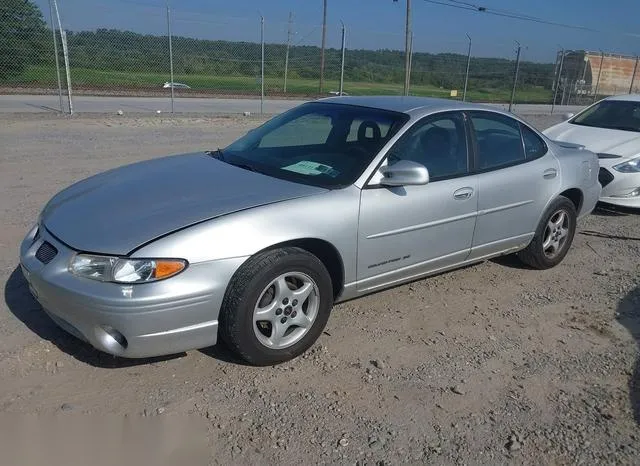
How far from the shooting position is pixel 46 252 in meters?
3.19

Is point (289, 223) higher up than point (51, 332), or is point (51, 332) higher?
point (289, 223)

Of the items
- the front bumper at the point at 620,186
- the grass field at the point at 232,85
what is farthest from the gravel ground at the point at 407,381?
the grass field at the point at 232,85

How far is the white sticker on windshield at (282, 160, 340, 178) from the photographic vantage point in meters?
3.75

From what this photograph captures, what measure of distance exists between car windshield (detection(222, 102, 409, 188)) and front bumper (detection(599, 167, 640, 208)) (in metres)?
4.12

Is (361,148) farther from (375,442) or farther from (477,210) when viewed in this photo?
(375,442)

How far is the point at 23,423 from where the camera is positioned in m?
2.72

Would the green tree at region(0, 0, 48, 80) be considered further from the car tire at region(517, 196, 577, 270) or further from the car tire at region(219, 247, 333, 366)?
the car tire at region(219, 247, 333, 366)

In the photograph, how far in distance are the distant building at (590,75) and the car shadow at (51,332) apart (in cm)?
3296

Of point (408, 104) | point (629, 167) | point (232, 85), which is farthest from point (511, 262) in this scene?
point (232, 85)

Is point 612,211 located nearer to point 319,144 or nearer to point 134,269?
point 319,144

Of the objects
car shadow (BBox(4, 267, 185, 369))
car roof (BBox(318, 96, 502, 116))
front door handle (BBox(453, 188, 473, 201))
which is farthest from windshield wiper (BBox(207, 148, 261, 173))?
front door handle (BBox(453, 188, 473, 201))

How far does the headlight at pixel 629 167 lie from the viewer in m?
6.89

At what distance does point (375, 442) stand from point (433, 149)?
222cm

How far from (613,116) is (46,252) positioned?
314 inches
